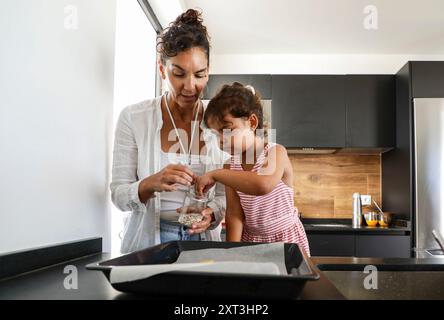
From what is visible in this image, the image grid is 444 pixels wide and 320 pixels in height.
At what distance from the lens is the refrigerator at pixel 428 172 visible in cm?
284

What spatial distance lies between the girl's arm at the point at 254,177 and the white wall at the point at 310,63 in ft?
7.40

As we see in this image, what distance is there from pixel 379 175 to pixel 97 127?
2.92m

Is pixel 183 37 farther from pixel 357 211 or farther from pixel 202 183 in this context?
pixel 357 211

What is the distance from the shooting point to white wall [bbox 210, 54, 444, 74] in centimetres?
371

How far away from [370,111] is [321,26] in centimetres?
79

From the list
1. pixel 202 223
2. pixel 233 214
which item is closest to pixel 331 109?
pixel 233 214

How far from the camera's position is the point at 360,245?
3.02 m

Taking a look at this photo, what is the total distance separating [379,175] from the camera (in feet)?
12.0

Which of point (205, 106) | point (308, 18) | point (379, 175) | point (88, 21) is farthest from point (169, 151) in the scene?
point (379, 175)

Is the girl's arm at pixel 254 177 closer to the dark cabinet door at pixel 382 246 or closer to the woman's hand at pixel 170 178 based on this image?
the woman's hand at pixel 170 178

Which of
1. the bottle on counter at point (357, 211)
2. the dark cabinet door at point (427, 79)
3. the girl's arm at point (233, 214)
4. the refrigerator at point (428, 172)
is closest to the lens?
the girl's arm at point (233, 214)

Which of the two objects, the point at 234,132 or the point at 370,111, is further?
the point at 370,111

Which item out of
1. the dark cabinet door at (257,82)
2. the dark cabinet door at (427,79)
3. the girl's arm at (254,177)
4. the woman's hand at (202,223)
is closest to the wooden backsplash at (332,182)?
the dark cabinet door at (257,82)
